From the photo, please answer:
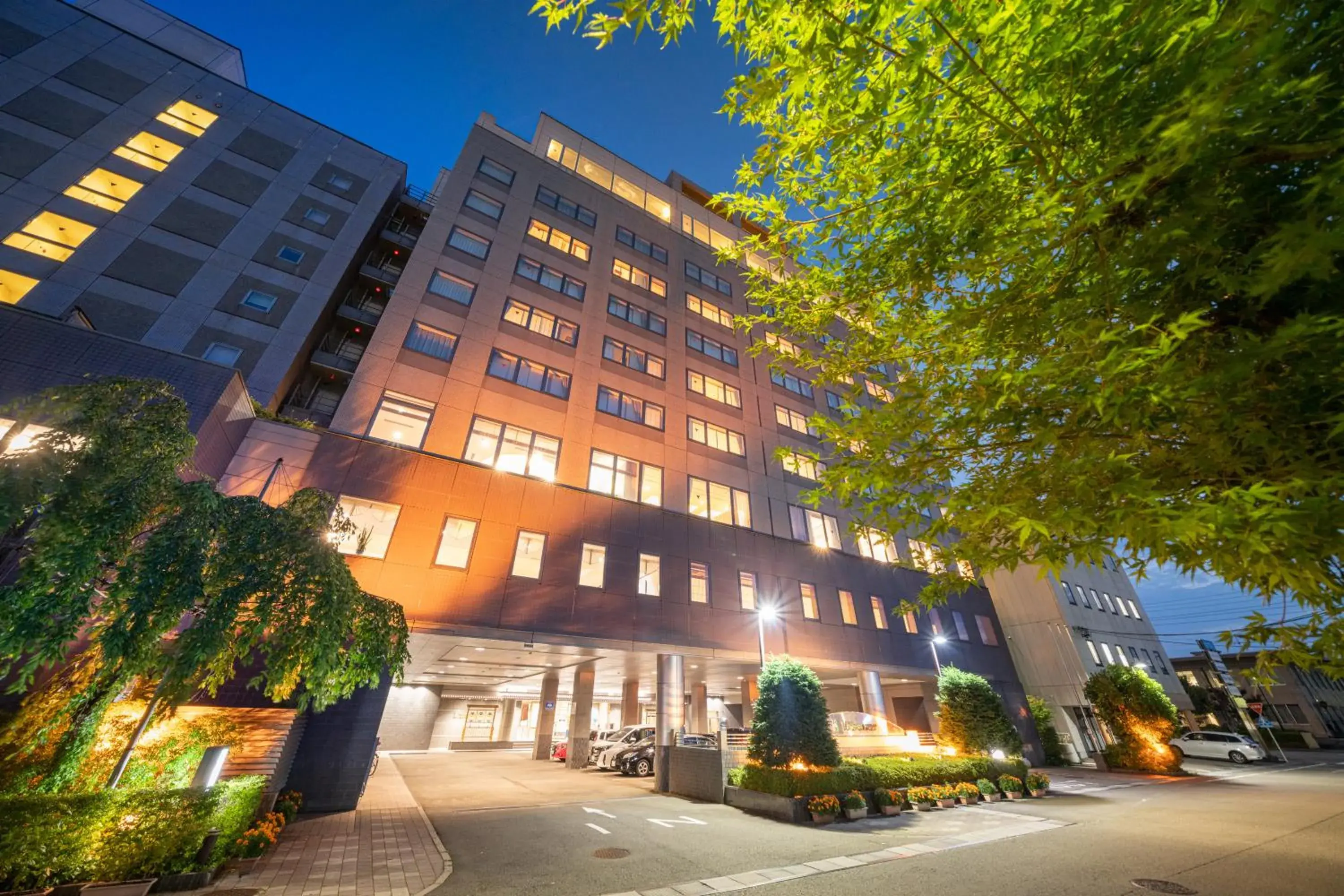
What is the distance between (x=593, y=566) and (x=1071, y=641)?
34.7m

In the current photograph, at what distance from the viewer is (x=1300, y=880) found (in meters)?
7.46

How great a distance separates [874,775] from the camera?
1459 cm

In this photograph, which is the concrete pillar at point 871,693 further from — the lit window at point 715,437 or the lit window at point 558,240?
the lit window at point 558,240

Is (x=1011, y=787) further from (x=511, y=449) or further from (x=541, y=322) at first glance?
(x=541, y=322)

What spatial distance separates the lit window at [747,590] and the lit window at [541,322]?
13841mm

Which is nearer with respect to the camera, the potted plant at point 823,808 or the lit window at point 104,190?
the potted plant at point 823,808

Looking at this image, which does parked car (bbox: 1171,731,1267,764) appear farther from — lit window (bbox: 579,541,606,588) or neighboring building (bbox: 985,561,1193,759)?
lit window (bbox: 579,541,606,588)

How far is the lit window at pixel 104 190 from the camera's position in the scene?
1919 centimetres

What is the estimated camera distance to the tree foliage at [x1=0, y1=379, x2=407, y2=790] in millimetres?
5660

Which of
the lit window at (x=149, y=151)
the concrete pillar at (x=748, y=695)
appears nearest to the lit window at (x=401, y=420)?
the lit window at (x=149, y=151)

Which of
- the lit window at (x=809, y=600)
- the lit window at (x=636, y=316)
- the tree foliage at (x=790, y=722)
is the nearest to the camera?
the tree foliage at (x=790, y=722)

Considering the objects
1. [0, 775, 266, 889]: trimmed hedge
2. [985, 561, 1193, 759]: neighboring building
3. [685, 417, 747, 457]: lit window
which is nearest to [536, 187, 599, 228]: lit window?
[685, 417, 747, 457]: lit window

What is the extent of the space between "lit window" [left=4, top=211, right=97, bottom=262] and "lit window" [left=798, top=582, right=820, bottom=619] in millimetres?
32388

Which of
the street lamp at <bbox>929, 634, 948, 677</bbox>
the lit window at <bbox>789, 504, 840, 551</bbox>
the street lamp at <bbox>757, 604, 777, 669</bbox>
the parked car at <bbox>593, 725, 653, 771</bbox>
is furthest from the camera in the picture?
the street lamp at <bbox>929, 634, 948, 677</bbox>
